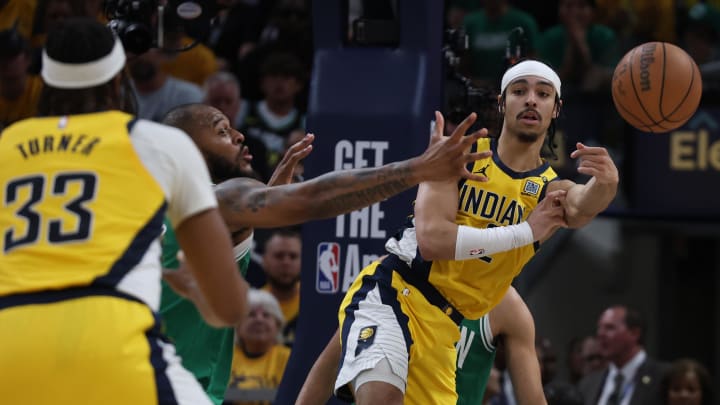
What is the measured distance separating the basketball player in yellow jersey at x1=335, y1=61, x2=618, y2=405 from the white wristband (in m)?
0.03

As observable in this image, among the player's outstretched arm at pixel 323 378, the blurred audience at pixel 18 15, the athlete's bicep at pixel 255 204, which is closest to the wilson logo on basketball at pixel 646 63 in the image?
the player's outstretched arm at pixel 323 378

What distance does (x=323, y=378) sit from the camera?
6.85 m

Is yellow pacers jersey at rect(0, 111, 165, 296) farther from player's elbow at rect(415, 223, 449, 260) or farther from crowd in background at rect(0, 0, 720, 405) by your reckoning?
crowd in background at rect(0, 0, 720, 405)

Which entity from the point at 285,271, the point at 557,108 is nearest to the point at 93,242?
the point at 557,108

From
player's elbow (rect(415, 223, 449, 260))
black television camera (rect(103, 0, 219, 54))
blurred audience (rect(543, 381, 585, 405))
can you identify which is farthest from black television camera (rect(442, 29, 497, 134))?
blurred audience (rect(543, 381, 585, 405))

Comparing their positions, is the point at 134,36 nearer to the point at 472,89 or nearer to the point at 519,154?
the point at 472,89

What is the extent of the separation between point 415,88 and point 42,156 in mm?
4304

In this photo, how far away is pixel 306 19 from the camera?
502 inches

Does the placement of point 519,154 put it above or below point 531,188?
above

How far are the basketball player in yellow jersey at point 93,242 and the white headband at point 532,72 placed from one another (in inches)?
113

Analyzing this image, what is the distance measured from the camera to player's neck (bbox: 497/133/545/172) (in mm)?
6473

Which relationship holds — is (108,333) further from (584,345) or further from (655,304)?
(655,304)

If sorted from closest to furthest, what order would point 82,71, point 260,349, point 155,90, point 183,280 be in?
point 82,71, point 183,280, point 260,349, point 155,90

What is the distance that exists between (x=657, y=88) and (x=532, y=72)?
0.75 m
